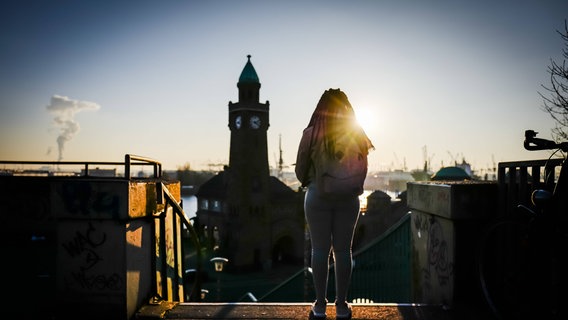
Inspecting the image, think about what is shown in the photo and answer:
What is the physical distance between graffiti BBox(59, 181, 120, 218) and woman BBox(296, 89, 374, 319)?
1.93 m

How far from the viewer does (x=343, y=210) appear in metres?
3.59

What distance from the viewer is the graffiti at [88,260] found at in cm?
382

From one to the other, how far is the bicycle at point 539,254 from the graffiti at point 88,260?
12.2 ft

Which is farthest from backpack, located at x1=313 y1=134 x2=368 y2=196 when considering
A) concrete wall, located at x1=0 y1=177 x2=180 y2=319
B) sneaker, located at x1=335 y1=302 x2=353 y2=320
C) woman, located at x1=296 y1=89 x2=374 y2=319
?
concrete wall, located at x1=0 y1=177 x2=180 y2=319

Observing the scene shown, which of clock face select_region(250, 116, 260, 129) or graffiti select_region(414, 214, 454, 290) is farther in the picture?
clock face select_region(250, 116, 260, 129)

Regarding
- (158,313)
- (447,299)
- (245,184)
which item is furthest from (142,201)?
(245,184)

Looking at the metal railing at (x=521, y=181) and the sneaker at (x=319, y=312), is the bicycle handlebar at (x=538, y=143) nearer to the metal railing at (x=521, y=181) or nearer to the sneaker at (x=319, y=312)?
the metal railing at (x=521, y=181)

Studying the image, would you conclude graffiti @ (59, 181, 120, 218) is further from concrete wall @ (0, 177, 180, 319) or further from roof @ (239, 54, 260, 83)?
roof @ (239, 54, 260, 83)

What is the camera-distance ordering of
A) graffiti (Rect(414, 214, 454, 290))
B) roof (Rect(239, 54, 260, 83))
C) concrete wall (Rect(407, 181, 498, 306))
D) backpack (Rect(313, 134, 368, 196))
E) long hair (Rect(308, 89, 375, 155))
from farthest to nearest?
roof (Rect(239, 54, 260, 83)) < graffiti (Rect(414, 214, 454, 290)) < concrete wall (Rect(407, 181, 498, 306)) < long hair (Rect(308, 89, 375, 155)) < backpack (Rect(313, 134, 368, 196))

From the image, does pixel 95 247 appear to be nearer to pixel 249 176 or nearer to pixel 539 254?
pixel 539 254

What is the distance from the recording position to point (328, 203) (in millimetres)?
3564

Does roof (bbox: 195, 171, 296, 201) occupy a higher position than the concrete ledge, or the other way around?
the concrete ledge

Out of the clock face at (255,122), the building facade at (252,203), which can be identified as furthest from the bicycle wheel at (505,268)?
the clock face at (255,122)

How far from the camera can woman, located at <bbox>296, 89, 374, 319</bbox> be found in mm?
3572
